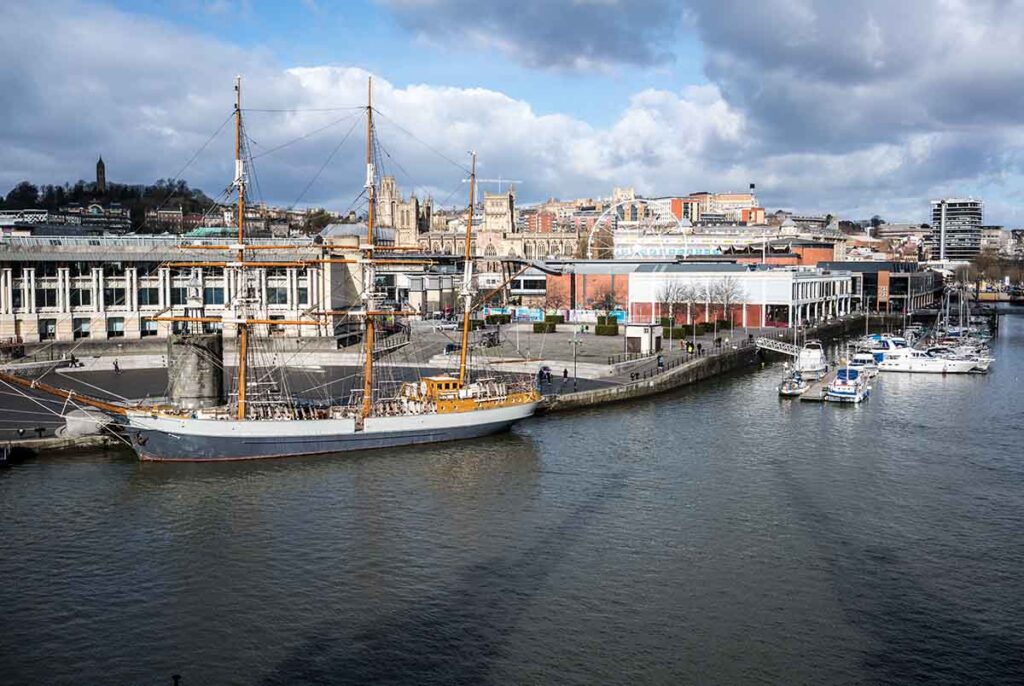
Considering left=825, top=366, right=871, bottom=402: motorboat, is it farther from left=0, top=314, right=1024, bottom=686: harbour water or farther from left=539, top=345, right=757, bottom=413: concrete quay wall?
left=0, top=314, right=1024, bottom=686: harbour water

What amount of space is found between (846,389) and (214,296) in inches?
1126

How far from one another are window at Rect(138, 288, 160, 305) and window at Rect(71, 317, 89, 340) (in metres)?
2.65

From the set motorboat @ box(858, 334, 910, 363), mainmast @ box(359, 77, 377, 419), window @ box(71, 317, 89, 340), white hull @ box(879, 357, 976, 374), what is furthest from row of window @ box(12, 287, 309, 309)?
white hull @ box(879, 357, 976, 374)

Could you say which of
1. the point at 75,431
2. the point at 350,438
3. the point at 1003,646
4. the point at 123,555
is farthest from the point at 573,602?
the point at 75,431

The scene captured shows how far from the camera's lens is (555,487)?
21.3m

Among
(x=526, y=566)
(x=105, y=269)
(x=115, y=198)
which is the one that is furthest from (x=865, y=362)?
(x=115, y=198)

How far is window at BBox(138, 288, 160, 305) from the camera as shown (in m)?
43.4

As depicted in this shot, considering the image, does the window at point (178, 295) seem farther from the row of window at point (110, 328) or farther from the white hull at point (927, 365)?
the white hull at point (927, 365)

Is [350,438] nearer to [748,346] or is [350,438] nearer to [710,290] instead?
[748,346]

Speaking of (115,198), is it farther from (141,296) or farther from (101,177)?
(141,296)

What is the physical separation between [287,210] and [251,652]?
6062 inches

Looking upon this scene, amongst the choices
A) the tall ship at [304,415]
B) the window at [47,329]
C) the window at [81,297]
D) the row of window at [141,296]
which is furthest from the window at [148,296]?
the tall ship at [304,415]

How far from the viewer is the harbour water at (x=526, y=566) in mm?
12727

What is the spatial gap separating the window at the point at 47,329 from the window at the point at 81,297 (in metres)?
1.34
